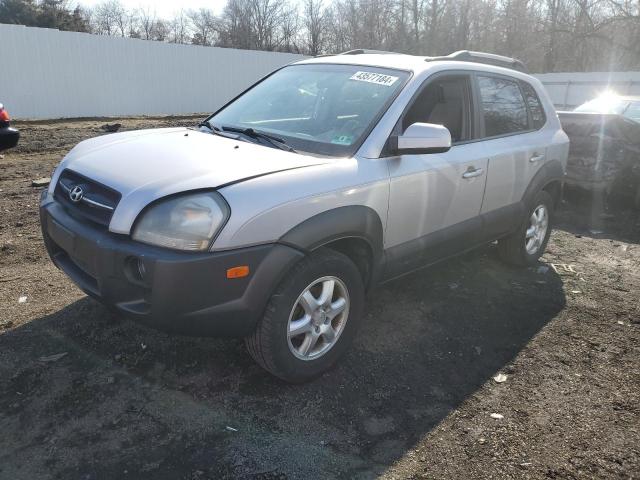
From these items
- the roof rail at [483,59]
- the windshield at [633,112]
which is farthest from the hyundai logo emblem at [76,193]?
the windshield at [633,112]

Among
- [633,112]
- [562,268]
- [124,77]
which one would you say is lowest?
[562,268]

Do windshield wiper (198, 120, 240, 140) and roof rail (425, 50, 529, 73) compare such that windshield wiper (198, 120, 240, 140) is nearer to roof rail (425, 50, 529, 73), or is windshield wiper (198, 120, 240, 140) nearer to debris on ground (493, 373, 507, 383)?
roof rail (425, 50, 529, 73)

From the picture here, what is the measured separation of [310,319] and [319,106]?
150 centimetres

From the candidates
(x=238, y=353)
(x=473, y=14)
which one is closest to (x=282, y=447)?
(x=238, y=353)

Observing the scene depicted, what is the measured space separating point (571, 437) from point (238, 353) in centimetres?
196

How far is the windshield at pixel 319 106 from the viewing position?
10.7 ft

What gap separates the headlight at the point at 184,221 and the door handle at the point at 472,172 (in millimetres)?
2044

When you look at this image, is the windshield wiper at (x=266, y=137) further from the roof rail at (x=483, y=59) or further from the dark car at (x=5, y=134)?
the dark car at (x=5, y=134)

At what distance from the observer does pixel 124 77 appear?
62.0 feet

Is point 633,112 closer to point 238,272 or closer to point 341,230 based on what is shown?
point 341,230

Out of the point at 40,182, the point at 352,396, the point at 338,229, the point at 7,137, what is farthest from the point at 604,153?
the point at 7,137

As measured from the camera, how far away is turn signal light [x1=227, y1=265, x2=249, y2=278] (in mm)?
2510

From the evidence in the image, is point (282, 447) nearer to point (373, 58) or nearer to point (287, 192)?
point (287, 192)

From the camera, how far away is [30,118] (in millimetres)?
16406
